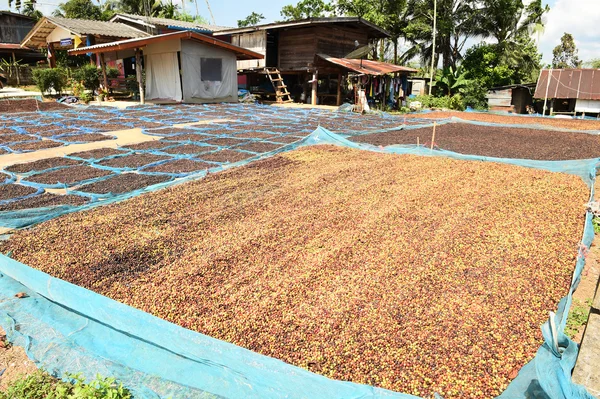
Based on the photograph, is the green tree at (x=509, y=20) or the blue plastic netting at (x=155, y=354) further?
the green tree at (x=509, y=20)

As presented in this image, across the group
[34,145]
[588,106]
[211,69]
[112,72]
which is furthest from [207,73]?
[588,106]

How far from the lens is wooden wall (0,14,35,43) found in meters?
27.2

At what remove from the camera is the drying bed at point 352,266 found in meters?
2.19

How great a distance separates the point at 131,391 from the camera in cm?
196

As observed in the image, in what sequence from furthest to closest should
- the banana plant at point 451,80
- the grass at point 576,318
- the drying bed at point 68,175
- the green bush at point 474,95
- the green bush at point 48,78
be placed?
the banana plant at point 451,80
the green bush at point 474,95
the green bush at point 48,78
the drying bed at point 68,175
the grass at point 576,318

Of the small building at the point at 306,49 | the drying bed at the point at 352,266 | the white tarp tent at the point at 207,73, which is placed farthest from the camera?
the small building at the point at 306,49

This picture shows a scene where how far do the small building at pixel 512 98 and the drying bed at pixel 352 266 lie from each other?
17.9m

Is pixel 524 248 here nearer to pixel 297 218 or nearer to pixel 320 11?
pixel 297 218

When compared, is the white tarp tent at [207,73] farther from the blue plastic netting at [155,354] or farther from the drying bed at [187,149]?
the blue plastic netting at [155,354]

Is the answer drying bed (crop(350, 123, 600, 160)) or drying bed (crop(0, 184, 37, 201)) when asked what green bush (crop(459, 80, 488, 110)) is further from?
drying bed (crop(0, 184, 37, 201))

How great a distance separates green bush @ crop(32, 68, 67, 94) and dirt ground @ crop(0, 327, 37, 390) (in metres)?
18.2

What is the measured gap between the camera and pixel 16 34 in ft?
91.9

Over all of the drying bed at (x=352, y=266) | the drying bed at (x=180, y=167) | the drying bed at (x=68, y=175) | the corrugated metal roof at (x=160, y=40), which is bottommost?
the drying bed at (x=352, y=266)

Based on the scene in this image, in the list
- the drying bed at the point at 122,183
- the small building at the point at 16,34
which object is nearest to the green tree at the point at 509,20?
the drying bed at the point at 122,183
